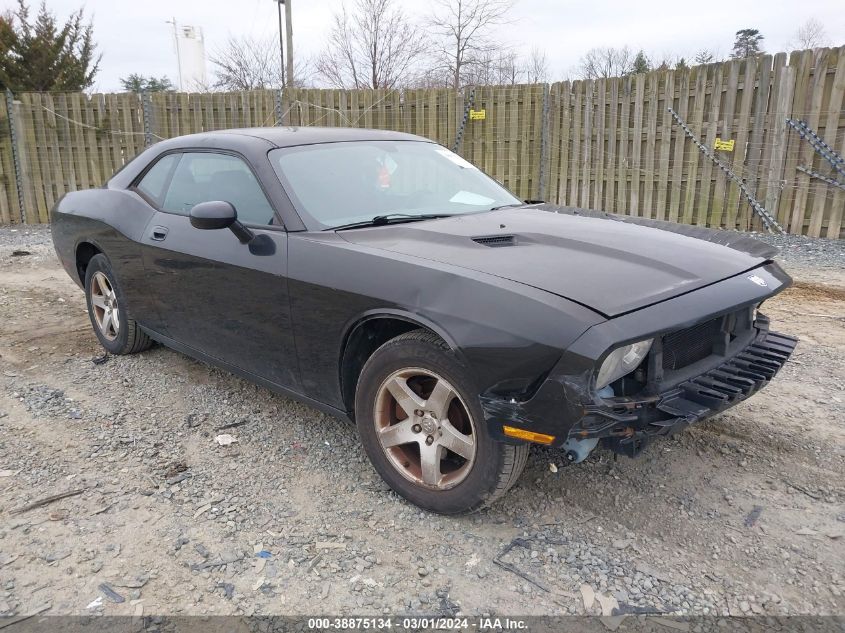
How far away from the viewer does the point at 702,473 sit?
3.15 meters

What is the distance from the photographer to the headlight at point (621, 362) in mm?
2355

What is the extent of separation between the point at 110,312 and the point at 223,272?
1.94 m

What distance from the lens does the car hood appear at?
2.49 meters

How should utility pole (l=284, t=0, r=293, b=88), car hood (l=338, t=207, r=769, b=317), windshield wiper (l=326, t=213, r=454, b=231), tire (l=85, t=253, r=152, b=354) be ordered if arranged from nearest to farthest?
car hood (l=338, t=207, r=769, b=317)
windshield wiper (l=326, t=213, r=454, b=231)
tire (l=85, t=253, r=152, b=354)
utility pole (l=284, t=0, r=293, b=88)

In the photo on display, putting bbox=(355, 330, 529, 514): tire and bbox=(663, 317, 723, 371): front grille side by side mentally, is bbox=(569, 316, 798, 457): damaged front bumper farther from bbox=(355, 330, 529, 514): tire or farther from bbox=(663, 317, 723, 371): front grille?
bbox=(355, 330, 529, 514): tire

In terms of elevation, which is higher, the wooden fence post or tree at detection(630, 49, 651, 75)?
tree at detection(630, 49, 651, 75)

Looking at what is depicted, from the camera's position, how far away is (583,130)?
10344 millimetres

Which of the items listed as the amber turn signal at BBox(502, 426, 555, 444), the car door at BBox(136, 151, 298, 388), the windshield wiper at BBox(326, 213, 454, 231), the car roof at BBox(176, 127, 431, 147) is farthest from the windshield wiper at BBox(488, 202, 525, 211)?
the amber turn signal at BBox(502, 426, 555, 444)

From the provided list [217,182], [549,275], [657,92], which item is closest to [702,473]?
[549,275]

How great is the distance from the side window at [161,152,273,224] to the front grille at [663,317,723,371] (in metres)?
2.00

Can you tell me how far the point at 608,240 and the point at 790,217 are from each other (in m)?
7.30

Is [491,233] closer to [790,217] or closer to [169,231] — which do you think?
[169,231]

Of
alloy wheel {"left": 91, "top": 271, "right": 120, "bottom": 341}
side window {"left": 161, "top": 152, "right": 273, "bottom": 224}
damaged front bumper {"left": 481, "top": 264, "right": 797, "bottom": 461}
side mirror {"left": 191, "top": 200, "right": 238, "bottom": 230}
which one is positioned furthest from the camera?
alloy wheel {"left": 91, "top": 271, "right": 120, "bottom": 341}

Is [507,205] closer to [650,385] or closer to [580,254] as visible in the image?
[580,254]
